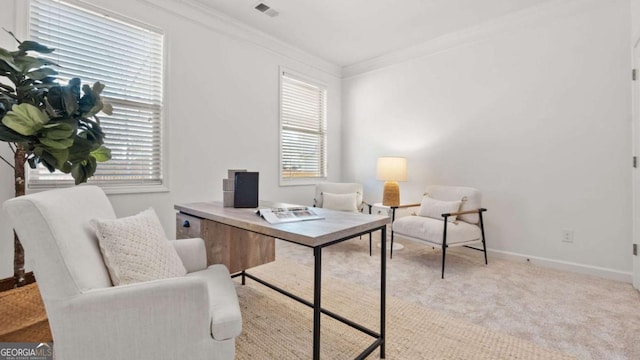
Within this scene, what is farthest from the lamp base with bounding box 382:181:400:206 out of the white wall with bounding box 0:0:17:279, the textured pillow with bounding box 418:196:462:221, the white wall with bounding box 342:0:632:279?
the white wall with bounding box 0:0:17:279

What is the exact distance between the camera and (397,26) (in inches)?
134

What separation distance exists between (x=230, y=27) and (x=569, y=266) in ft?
14.5

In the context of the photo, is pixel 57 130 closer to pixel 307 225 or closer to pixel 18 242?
pixel 18 242

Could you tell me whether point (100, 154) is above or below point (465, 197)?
above

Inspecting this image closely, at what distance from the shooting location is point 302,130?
427cm

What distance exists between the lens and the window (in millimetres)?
4020

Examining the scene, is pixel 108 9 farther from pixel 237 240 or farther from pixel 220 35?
pixel 237 240

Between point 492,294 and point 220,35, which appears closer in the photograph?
point 492,294

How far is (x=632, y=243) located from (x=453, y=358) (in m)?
2.35

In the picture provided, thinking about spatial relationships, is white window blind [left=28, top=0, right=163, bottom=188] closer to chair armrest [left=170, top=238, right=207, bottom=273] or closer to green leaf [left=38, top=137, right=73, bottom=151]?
green leaf [left=38, top=137, right=73, bottom=151]

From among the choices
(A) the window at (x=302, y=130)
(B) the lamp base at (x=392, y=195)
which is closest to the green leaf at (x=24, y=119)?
(A) the window at (x=302, y=130)

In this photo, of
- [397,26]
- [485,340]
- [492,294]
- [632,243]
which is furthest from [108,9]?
[632,243]

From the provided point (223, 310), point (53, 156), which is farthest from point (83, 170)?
point (223, 310)

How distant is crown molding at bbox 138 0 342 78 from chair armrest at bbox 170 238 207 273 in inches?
95.0
